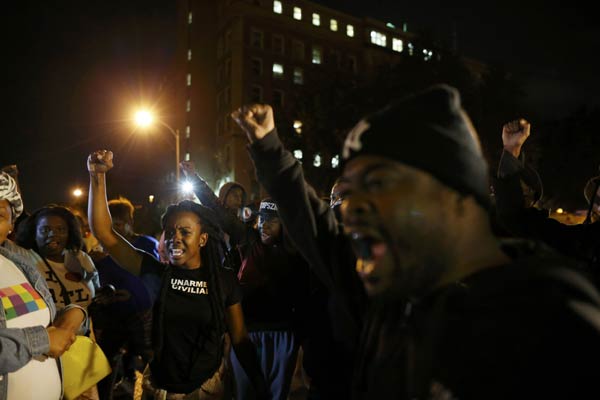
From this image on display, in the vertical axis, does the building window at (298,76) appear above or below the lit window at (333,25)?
below

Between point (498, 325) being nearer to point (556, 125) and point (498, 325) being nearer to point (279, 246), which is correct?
point (279, 246)

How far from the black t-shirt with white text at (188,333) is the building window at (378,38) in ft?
Answer: 191

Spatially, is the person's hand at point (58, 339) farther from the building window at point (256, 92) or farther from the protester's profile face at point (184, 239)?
the building window at point (256, 92)

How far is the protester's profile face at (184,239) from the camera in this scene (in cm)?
345

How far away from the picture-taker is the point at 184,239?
3.47 m

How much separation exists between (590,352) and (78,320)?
271cm

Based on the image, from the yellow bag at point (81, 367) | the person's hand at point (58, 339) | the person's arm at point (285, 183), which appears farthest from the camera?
the yellow bag at point (81, 367)

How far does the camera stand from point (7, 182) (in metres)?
2.77

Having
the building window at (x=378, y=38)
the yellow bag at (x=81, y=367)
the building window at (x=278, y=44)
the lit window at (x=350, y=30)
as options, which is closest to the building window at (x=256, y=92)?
the building window at (x=278, y=44)

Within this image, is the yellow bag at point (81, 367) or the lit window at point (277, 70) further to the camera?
the lit window at point (277, 70)

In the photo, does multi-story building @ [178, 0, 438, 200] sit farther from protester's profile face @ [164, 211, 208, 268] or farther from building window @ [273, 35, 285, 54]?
protester's profile face @ [164, 211, 208, 268]

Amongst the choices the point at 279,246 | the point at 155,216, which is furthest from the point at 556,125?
the point at 279,246

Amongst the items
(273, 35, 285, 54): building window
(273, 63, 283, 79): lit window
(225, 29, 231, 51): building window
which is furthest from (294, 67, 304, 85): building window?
(225, 29, 231, 51): building window

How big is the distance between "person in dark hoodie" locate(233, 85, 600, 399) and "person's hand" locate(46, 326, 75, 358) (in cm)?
180
